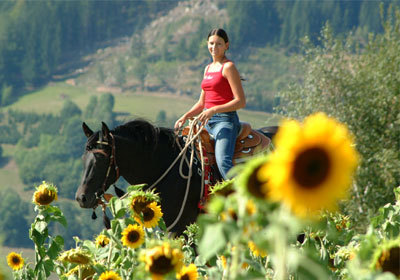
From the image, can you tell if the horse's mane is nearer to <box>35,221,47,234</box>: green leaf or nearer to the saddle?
the saddle

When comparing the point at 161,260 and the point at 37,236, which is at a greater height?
the point at 161,260

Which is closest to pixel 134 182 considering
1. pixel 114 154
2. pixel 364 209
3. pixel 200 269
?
pixel 114 154

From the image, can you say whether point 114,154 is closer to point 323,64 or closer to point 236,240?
point 236,240

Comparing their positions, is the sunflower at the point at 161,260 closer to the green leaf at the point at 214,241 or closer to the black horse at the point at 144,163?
the green leaf at the point at 214,241

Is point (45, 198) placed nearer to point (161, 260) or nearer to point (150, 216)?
point (150, 216)

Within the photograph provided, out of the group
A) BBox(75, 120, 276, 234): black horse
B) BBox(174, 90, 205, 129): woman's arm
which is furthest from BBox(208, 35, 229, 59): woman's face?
BBox(75, 120, 276, 234): black horse

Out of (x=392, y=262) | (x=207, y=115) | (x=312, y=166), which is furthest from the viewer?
(x=207, y=115)

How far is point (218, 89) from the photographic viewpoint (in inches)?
344

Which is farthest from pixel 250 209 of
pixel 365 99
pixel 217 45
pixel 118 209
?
pixel 365 99

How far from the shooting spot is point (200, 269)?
13.5 feet

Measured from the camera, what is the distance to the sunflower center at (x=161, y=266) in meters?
2.65

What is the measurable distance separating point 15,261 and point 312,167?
3.56m

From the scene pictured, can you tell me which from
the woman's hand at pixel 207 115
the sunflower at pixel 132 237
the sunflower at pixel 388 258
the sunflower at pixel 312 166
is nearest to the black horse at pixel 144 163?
the woman's hand at pixel 207 115

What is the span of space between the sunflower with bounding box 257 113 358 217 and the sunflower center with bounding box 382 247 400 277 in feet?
2.77
